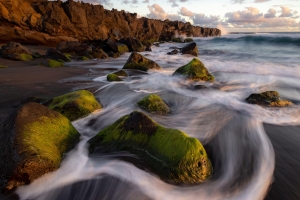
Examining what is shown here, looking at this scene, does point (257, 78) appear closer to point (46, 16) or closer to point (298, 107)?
point (298, 107)

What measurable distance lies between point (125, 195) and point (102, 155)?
2.64 feet

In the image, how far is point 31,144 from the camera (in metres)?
2.47

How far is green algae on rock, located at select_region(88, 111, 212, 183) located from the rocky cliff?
1994cm

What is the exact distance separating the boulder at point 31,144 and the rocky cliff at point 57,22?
1940cm

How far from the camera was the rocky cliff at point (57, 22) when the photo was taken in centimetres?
1869

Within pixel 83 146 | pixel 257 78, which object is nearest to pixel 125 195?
pixel 83 146

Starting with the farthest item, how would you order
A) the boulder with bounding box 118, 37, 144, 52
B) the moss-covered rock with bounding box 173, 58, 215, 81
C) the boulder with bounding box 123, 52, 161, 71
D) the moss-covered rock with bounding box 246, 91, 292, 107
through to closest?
the boulder with bounding box 118, 37, 144, 52, the boulder with bounding box 123, 52, 161, 71, the moss-covered rock with bounding box 173, 58, 215, 81, the moss-covered rock with bounding box 246, 91, 292, 107

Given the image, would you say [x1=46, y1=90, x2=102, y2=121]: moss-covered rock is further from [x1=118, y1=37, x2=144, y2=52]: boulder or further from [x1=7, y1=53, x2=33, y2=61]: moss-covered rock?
[x1=118, y1=37, x2=144, y2=52]: boulder

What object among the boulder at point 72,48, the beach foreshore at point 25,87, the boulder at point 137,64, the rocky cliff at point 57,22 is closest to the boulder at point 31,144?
the beach foreshore at point 25,87

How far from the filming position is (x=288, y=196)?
2463 mm

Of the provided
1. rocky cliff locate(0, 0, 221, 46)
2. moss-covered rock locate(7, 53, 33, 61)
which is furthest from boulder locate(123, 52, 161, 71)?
A: rocky cliff locate(0, 0, 221, 46)

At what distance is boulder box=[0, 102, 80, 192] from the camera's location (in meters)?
2.31

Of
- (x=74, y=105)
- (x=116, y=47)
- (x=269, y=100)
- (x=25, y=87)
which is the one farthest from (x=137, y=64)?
(x=116, y=47)

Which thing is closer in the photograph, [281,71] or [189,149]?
[189,149]
